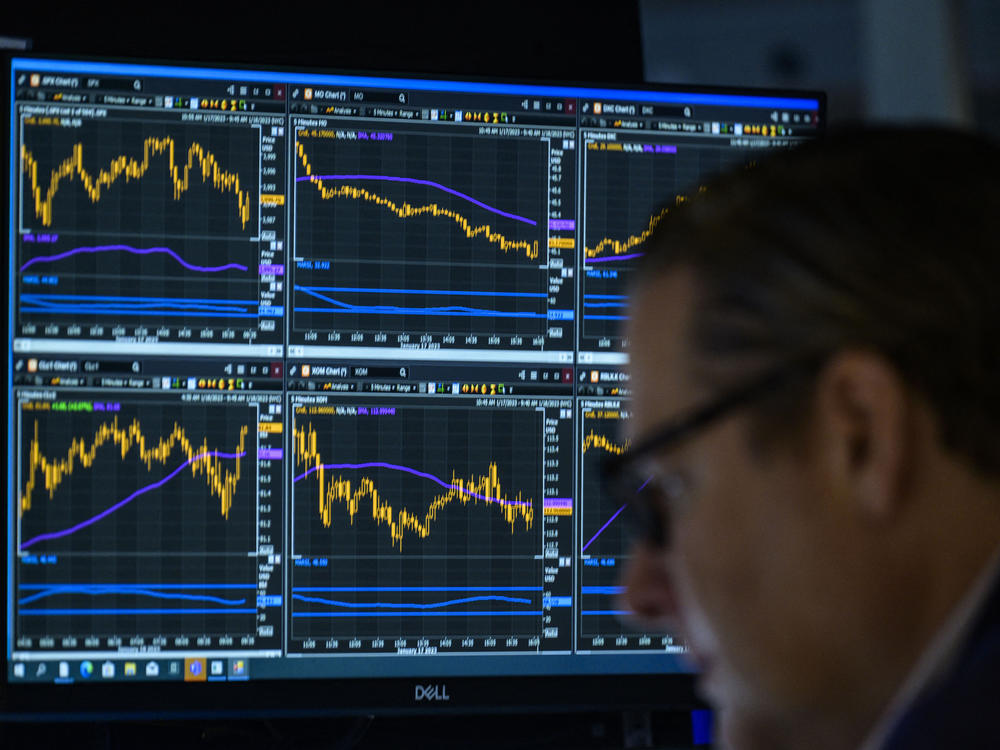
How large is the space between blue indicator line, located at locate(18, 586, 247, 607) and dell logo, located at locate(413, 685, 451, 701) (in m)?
0.20

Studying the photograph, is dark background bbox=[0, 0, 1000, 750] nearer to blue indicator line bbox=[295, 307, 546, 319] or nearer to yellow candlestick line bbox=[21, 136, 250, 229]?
yellow candlestick line bbox=[21, 136, 250, 229]

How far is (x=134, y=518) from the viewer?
1143 mm

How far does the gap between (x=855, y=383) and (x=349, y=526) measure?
68 centimetres

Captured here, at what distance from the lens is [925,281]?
63 centimetres

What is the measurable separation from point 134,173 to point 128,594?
43 cm

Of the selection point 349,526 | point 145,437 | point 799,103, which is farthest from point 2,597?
point 799,103

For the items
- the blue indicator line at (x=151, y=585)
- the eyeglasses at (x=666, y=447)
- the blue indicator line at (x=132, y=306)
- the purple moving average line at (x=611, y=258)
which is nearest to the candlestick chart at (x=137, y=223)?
the blue indicator line at (x=132, y=306)

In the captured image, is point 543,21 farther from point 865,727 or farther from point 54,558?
point 865,727

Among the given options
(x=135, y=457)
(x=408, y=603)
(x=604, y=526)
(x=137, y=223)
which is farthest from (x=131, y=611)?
(x=604, y=526)

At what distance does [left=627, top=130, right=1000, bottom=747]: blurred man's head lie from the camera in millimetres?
624

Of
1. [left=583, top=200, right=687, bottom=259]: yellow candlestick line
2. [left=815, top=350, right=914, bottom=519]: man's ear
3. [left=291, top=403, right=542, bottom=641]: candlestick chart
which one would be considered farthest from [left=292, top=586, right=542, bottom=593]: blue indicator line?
[left=815, top=350, right=914, bottom=519]: man's ear

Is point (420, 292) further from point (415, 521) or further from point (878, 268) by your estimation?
point (878, 268)

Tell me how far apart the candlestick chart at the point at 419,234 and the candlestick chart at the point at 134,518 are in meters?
0.17

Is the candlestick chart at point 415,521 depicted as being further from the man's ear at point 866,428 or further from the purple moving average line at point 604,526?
the man's ear at point 866,428
